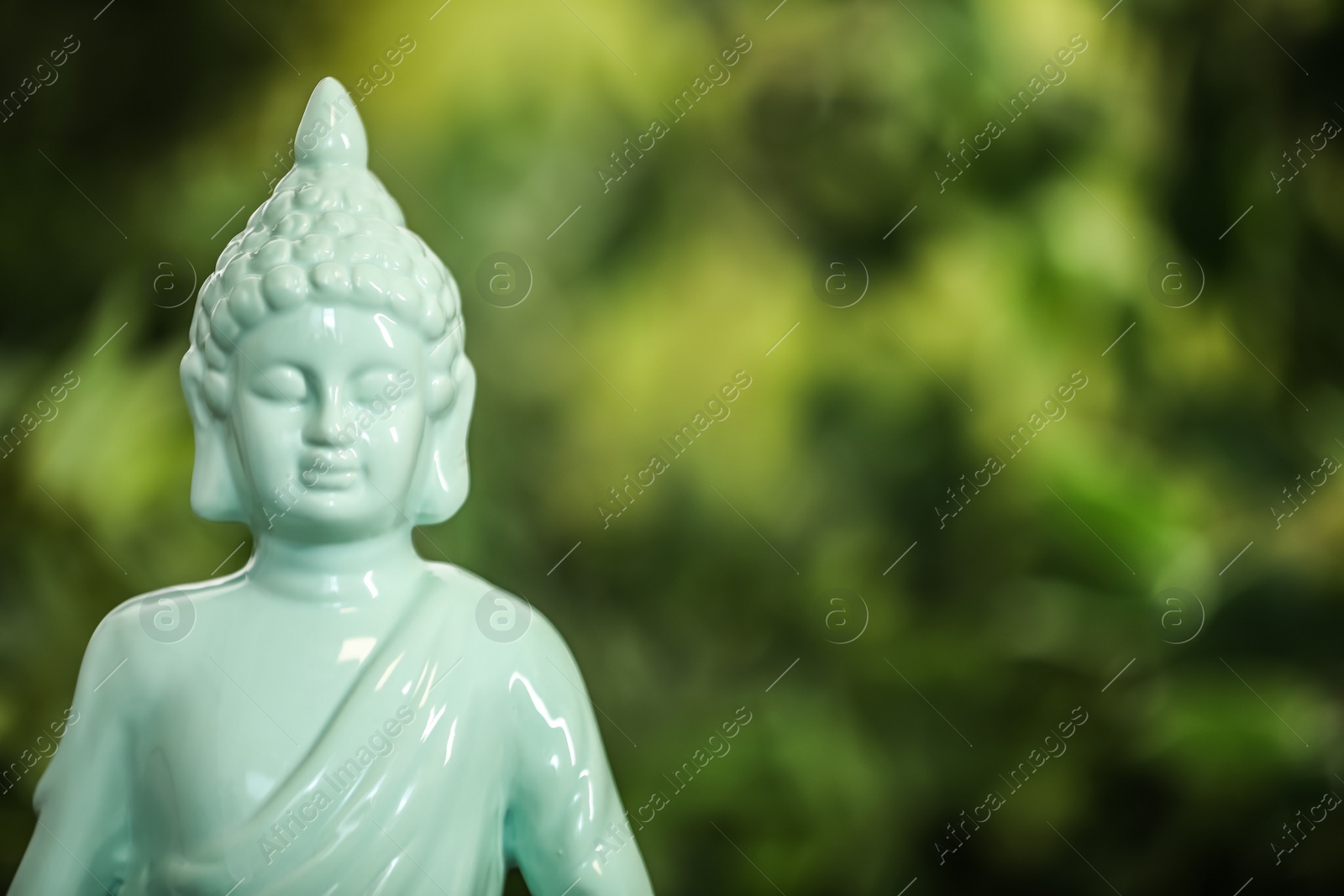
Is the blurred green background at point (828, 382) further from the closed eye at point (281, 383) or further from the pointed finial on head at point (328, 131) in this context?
the closed eye at point (281, 383)

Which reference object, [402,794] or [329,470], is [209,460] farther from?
[402,794]

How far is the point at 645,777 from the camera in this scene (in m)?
2.40

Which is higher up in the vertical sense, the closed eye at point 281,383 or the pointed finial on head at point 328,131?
the pointed finial on head at point 328,131

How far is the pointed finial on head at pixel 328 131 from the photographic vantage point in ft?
4.36

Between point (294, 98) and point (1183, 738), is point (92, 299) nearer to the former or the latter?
point (294, 98)

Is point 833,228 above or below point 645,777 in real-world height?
above

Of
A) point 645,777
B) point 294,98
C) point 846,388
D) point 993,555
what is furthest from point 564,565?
point 294,98

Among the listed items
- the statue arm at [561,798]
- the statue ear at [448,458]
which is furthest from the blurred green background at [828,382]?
the statue arm at [561,798]

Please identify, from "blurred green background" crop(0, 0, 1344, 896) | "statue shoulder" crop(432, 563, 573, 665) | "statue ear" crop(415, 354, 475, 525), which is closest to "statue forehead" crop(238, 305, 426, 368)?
"statue ear" crop(415, 354, 475, 525)

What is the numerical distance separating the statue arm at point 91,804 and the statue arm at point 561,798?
0.37 meters

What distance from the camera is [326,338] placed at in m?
1.23

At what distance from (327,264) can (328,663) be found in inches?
14.5

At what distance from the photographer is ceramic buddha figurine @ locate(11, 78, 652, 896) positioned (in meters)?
1.22

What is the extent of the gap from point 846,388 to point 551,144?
0.67 meters
